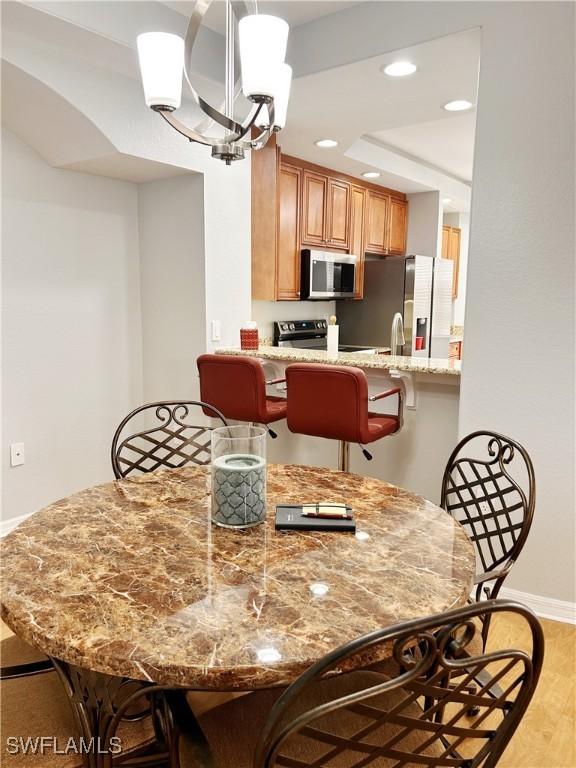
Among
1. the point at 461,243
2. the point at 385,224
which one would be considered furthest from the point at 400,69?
the point at 461,243

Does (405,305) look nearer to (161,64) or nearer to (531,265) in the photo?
(531,265)

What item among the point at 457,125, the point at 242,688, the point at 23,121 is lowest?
the point at 242,688

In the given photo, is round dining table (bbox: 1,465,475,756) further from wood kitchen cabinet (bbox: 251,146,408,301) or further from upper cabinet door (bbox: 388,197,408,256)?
upper cabinet door (bbox: 388,197,408,256)

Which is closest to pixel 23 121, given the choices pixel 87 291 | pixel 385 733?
pixel 87 291

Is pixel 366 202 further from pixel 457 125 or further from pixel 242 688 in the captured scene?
pixel 242 688

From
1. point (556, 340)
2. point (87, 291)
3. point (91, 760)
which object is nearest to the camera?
point (91, 760)

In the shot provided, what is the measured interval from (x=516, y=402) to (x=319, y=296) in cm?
248

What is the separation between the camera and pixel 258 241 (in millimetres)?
3904

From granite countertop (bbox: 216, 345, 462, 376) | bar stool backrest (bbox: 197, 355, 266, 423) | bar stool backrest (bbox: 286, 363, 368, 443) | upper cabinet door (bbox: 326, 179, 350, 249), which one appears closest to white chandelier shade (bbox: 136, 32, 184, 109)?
bar stool backrest (bbox: 286, 363, 368, 443)

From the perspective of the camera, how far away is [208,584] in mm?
1154

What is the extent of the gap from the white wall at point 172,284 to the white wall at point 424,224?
10.0 ft

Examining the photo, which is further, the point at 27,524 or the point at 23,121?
the point at 23,121

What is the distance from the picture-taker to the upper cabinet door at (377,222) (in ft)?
17.2

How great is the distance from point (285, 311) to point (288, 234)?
760 millimetres
